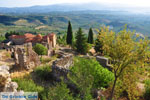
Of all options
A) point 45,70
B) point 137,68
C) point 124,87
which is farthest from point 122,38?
point 45,70

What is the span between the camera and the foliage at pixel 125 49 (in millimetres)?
6883

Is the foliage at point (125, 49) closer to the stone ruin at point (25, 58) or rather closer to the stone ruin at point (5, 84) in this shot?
the stone ruin at point (5, 84)

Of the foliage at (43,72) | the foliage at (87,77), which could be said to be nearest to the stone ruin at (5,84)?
the foliage at (87,77)

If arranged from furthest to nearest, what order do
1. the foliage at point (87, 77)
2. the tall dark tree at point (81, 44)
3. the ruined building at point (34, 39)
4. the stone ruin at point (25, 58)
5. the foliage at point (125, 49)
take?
the ruined building at point (34, 39) → the tall dark tree at point (81, 44) → the stone ruin at point (25, 58) → the foliage at point (125, 49) → the foliage at point (87, 77)

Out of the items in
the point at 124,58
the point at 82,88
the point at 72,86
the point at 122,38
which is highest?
the point at 122,38

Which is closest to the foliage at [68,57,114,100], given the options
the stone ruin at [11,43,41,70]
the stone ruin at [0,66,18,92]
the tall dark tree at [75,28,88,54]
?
the stone ruin at [0,66,18,92]

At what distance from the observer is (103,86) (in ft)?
31.1

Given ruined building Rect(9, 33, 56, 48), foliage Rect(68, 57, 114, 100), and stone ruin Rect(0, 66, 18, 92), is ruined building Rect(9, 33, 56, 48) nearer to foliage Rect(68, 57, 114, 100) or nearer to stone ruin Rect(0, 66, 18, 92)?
foliage Rect(68, 57, 114, 100)

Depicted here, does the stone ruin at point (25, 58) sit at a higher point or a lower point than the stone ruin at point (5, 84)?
lower

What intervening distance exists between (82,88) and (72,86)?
9.30ft

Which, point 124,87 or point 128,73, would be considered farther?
point 124,87

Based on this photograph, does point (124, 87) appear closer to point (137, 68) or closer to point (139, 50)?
point (137, 68)

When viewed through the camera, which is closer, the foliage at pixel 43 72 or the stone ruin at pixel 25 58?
the foliage at pixel 43 72

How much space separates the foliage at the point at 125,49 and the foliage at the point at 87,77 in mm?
1470
